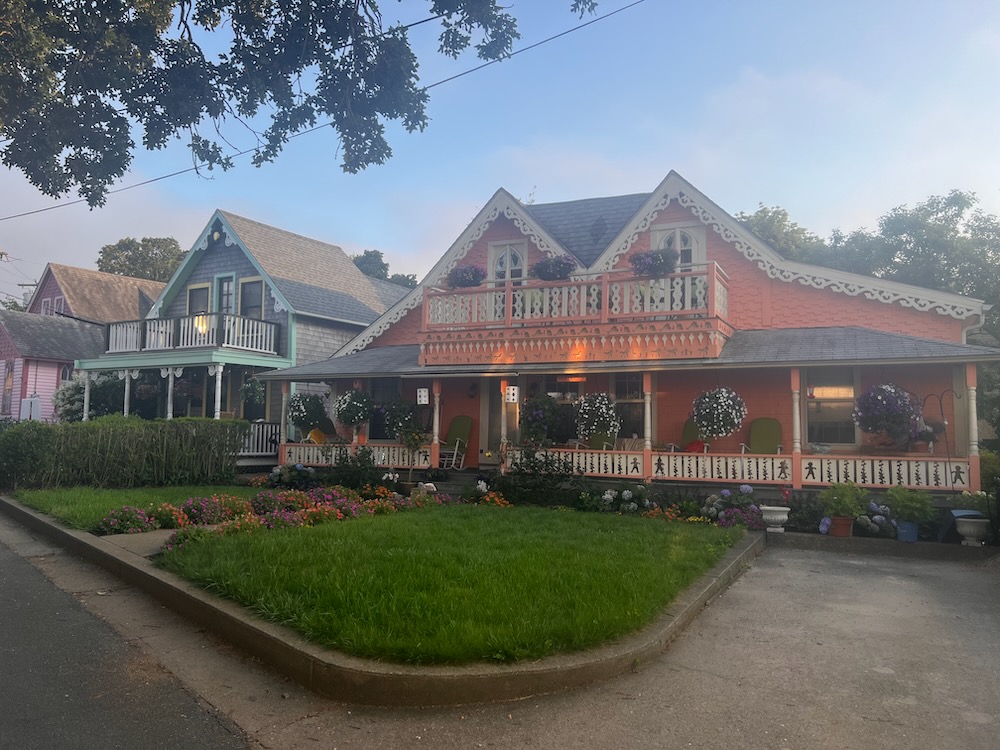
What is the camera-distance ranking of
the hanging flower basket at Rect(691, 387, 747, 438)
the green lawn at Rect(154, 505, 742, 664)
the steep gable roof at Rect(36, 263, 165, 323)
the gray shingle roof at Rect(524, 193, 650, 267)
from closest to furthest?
the green lawn at Rect(154, 505, 742, 664) < the hanging flower basket at Rect(691, 387, 747, 438) < the gray shingle roof at Rect(524, 193, 650, 267) < the steep gable roof at Rect(36, 263, 165, 323)

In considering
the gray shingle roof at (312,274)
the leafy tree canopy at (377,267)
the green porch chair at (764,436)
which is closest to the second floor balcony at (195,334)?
the gray shingle roof at (312,274)

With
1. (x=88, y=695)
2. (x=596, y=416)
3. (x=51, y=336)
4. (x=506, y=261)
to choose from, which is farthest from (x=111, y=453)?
(x=51, y=336)

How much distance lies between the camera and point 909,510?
10531 mm

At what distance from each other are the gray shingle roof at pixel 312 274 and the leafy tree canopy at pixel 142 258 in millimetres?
29804

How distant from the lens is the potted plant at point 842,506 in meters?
10.9

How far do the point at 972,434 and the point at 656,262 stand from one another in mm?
6195

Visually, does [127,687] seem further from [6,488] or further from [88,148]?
[6,488]

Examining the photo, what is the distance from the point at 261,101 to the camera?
26.1 ft

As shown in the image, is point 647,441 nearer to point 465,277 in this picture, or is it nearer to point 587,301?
point 587,301

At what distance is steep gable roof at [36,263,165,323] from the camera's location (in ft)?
115

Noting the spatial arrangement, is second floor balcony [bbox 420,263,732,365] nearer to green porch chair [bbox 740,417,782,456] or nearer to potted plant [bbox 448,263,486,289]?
potted plant [bbox 448,263,486,289]

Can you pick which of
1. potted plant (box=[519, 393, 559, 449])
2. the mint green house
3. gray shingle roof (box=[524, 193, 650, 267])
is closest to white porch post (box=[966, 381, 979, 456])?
potted plant (box=[519, 393, 559, 449])

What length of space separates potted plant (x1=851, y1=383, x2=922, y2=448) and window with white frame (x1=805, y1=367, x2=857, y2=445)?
1853 millimetres

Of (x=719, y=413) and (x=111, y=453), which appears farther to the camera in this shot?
(x=111, y=453)
